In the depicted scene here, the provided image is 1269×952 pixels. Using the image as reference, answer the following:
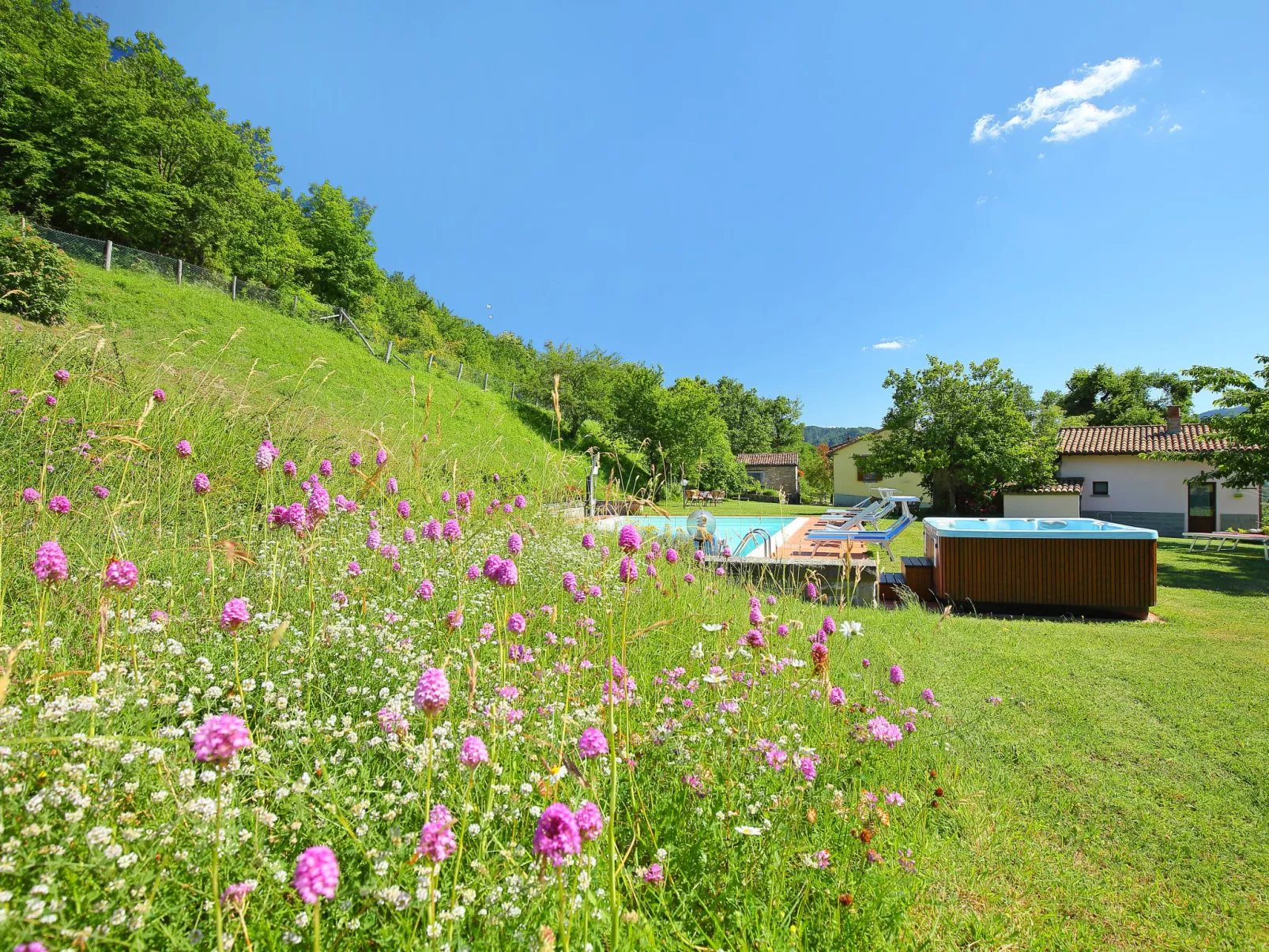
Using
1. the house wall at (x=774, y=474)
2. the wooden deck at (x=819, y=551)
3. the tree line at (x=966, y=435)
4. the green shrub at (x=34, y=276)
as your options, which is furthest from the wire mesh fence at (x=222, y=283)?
the house wall at (x=774, y=474)

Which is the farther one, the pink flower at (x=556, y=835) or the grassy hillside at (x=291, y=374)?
the grassy hillside at (x=291, y=374)

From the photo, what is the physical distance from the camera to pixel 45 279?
27.1 feet

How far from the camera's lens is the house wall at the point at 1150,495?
18125 millimetres

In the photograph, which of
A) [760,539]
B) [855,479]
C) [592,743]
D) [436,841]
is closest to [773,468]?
[855,479]

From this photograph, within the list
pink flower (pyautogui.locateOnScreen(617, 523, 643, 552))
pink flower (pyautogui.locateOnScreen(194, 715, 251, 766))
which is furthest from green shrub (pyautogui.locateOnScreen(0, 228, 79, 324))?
pink flower (pyautogui.locateOnScreen(194, 715, 251, 766))

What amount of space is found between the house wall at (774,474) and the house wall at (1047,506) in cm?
2094

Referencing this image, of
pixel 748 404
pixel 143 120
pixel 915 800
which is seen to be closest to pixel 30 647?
pixel 915 800

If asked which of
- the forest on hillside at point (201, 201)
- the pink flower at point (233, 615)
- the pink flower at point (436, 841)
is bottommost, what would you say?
the pink flower at point (436, 841)

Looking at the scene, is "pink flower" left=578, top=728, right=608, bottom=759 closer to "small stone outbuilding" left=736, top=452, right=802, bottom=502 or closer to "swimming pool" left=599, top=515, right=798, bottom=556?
"swimming pool" left=599, top=515, right=798, bottom=556

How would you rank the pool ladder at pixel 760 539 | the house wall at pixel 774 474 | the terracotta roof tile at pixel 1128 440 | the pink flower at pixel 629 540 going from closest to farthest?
1. the pink flower at pixel 629 540
2. the pool ladder at pixel 760 539
3. the terracotta roof tile at pixel 1128 440
4. the house wall at pixel 774 474

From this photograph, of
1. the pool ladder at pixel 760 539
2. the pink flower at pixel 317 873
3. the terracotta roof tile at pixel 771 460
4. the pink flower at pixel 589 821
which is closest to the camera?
the pink flower at pixel 317 873

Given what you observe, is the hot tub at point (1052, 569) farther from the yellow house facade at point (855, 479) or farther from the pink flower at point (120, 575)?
the yellow house facade at point (855, 479)

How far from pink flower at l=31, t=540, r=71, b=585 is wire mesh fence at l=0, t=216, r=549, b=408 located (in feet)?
38.7

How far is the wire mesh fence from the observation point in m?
13.6
